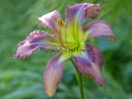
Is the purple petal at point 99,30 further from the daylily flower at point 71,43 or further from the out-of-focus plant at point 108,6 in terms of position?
the out-of-focus plant at point 108,6

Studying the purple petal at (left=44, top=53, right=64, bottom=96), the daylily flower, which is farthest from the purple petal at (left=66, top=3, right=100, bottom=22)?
the purple petal at (left=44, top=53, right=64, bottom=96)

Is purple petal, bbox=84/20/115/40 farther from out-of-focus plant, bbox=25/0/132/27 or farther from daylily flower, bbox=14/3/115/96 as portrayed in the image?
out-of-focus plant, bbox=25/0/132/27

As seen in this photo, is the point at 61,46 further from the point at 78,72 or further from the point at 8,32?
the point at 8,32

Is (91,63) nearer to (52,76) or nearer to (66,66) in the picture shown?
(52,76)

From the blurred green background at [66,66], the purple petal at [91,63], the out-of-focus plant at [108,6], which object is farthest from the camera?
the blurred green background at [66,66]

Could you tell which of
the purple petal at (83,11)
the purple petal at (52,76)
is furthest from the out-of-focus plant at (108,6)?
the purple petal at (52,76)

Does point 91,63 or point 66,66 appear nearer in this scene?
point 91,63

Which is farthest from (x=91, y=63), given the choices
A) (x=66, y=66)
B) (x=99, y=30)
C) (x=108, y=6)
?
(x=66, y=66)
